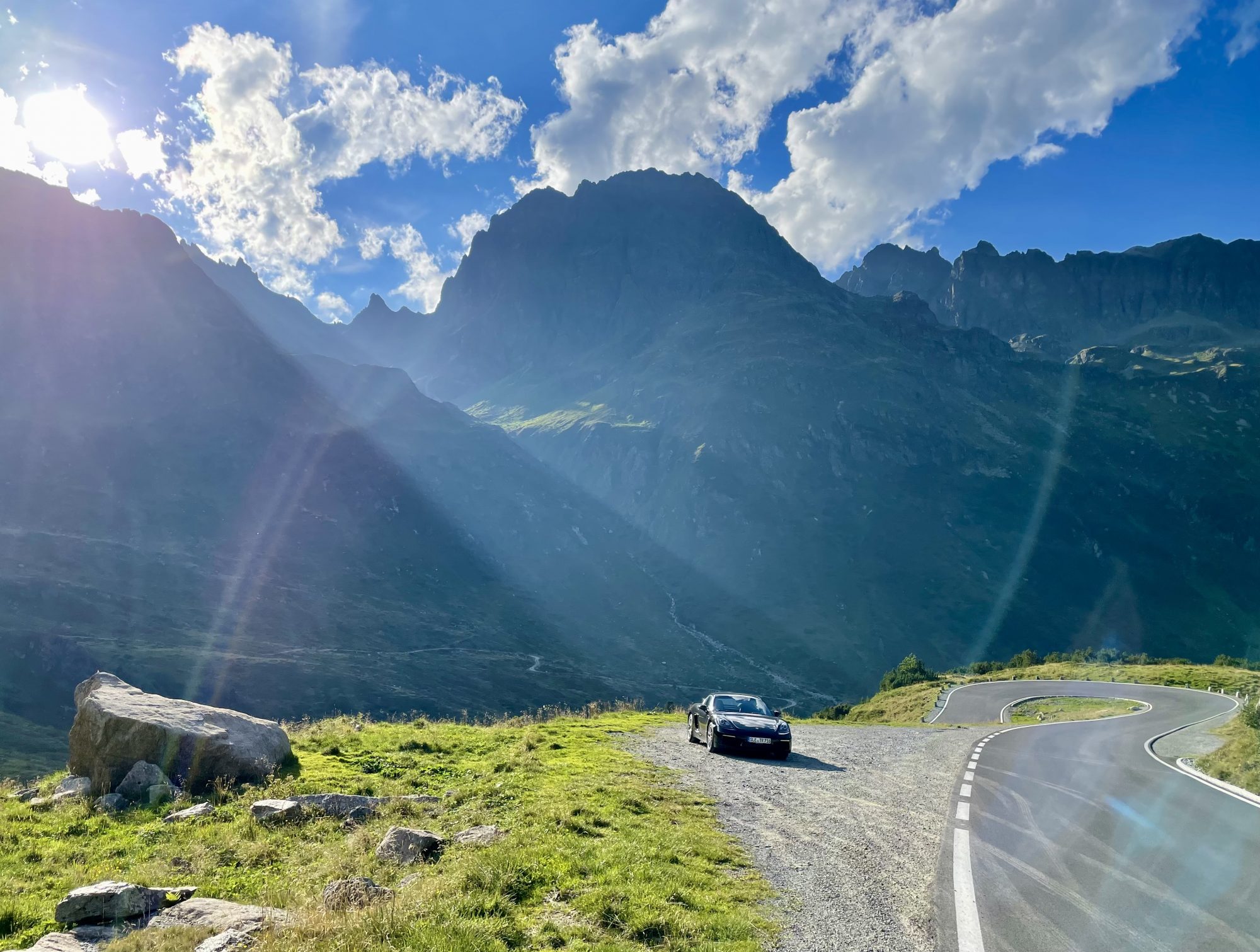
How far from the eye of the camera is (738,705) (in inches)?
936

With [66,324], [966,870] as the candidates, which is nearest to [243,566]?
[66,324]

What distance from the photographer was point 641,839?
404 inches

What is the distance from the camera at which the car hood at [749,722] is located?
68.7 ft

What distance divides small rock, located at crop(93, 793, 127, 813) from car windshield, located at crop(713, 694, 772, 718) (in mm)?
16469

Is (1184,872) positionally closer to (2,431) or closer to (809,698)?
A: (809,698)

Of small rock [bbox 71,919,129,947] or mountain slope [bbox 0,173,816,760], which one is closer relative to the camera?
small rock [bbox 71,919,129,947]

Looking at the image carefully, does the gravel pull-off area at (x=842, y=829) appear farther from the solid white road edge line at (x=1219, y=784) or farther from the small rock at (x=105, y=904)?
the small rock at (x=105, y=904)

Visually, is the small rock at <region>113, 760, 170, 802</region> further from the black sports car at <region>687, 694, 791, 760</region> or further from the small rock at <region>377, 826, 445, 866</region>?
the black sports car at <region>687, 694, 791, 760</region>

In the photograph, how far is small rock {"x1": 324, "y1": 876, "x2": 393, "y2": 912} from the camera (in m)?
7.02

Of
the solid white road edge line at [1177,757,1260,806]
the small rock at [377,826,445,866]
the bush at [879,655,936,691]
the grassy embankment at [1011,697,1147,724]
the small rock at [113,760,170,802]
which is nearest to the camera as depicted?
the small rock at [377,826,445,866]

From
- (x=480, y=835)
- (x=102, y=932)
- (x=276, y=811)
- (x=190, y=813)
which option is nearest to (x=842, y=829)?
(x=480, y=835)

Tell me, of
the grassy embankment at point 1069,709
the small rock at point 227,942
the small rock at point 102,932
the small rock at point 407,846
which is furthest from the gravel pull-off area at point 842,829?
the grassy embankment at point 1069,709

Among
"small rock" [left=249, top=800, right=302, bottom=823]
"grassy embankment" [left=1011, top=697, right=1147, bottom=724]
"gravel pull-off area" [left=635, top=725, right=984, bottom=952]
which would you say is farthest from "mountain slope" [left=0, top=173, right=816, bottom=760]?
"small rock" [left=249, top=800, right=302, bottom=823]

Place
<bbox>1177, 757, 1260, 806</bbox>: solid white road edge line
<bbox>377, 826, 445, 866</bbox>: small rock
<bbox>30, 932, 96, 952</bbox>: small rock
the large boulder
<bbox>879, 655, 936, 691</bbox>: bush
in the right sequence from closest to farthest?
<bbox>30, 932, 96, 952</bbox>: small rock < <bbox>377, 826, 445, 866</bbox>: small rock < the large boulder < <bbox>1177, 757, 1260, 806</bbox>: solid white road edge line < <bbox>879, 655, 936, 691</bbox>: bush
